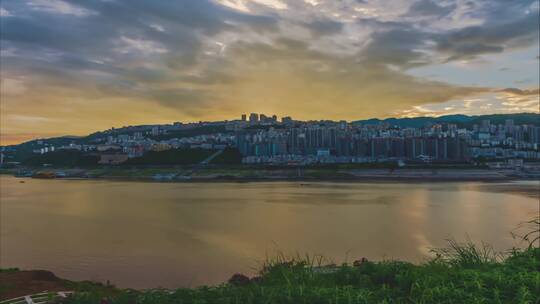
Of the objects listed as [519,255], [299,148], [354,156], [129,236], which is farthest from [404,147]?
[519,255]

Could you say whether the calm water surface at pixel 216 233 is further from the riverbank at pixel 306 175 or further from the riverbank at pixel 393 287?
the riverbank at pixel 306 175

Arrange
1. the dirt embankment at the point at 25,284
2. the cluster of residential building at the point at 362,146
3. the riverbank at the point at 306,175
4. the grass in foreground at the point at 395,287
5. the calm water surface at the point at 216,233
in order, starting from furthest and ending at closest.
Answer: the cluster of residential building at the point at 362,146 → the riverbank at the point at 306,175 → the calm water surface at the point at 216,233 → the dirt embankment at the point at 25,284 → the grass in foreground at the point at 395,287

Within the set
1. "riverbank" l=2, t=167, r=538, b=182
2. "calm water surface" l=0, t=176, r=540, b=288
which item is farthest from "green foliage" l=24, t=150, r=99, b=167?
"calm water surface" l=0, t=176, r=540, b=288

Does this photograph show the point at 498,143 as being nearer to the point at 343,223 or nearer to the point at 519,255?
the point at 343,223

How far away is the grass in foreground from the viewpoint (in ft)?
10.3

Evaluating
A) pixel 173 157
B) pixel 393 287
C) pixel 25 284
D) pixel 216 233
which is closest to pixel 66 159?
pixel 173 157

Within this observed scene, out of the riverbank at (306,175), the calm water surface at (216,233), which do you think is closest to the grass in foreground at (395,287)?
the calm water surface at (216,233)

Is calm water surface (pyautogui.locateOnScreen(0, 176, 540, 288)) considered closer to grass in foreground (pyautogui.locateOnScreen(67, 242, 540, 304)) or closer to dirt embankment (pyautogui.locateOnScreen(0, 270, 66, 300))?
dirt embankment (pyautogui.locateOnScreen(0, 270, 66, 300))

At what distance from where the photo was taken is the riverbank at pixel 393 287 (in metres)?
3.14

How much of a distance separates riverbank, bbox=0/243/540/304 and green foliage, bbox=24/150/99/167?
7406 centimetres

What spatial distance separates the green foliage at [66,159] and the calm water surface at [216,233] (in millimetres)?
52729

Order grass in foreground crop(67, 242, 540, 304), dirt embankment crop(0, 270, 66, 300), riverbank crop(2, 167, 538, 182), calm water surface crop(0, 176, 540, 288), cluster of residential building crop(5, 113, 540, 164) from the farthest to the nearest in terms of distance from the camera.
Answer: cluster of residential building crop(5, 113, 540, 164) < riverbank crop(2, 167, 538, 182) < calm water surface crop(0, 176, 540, 288) < dirt embankment crop(0, 270, 66, 300) < grass in foreground crop(67, 242, 540, 304)

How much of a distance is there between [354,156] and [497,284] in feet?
245

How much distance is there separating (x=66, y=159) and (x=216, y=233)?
72.6 m
